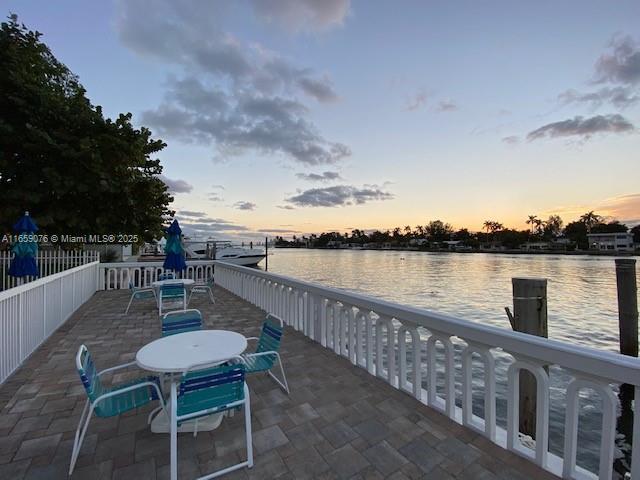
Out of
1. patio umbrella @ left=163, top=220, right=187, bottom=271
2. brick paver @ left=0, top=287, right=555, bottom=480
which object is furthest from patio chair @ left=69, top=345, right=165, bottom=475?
patio umbrella @ left=163, top=220, right=187, bottom=271

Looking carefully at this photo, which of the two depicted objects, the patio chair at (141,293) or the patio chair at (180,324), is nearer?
the patio chair at (180,324)

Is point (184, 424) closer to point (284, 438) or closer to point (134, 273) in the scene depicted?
point (284, 438)

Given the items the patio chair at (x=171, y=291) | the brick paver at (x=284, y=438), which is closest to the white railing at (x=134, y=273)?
the patio chair at (x=171, y=291)

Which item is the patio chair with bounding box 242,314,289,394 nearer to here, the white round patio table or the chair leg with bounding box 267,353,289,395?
the chair leg with bounding box 267,353,289,395

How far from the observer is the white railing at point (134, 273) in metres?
9.52

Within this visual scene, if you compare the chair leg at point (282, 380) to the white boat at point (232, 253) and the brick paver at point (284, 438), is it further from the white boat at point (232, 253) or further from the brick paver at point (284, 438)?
the white boat at point (232, 253)

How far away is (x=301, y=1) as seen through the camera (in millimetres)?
5426

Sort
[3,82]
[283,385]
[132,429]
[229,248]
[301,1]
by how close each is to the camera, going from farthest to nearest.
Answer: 1. [229,248]
2. [3,82]
3. [301,1]
4. [283,385]
5. [132,429]

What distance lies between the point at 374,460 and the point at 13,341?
Answer: 3959 millimetres

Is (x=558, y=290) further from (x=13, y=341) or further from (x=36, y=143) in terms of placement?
(x=36, y=143)

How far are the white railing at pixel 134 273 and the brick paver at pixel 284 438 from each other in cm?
683

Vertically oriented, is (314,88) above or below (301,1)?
above

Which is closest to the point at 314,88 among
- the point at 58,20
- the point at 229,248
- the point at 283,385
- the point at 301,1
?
the point at 301,1

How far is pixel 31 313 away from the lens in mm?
3920
